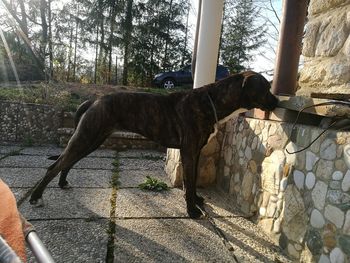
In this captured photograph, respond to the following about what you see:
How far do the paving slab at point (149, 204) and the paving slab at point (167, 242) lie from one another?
0.15 meters

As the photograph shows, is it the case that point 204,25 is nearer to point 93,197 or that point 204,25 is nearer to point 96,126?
point 96,126

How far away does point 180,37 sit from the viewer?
1853 cm

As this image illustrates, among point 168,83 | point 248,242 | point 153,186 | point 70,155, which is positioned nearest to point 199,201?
point 153,186

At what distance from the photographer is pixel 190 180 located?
2.99 meters

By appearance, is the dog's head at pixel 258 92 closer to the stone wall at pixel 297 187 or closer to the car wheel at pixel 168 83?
the stone wall at pixel 297 187

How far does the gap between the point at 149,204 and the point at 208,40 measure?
80.7 inches

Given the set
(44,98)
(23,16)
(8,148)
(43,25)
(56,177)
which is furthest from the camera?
(43,25)

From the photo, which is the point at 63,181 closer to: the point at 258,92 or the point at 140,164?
the point at 140,164

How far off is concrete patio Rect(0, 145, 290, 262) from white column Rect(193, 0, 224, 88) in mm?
1391

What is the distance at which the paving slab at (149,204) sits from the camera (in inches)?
117

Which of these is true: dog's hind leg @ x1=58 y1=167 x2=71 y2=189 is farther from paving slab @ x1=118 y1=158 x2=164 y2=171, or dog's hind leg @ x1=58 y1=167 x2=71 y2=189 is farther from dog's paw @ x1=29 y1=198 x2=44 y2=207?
paving slab @ x1=118 y1=158 x2=164 y2=171

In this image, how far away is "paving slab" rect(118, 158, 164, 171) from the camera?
4700 millimetres

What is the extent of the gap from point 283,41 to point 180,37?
16143mm

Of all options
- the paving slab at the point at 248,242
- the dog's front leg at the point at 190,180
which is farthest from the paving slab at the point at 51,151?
the paving slab at the point at 248,242
